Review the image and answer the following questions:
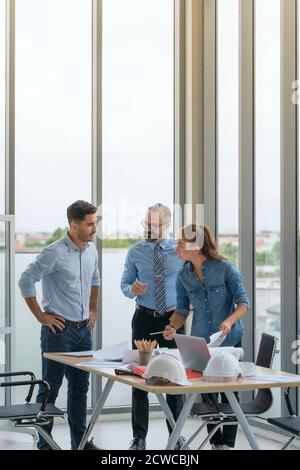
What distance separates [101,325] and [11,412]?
2.48 m

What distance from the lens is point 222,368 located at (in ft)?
14.3

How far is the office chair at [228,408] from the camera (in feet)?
15.9

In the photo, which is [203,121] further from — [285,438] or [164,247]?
[285,438]

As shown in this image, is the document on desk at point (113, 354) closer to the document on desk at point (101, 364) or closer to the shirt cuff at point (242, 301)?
the document on desk at point (101, 364)

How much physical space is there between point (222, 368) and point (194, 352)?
0.30 metres

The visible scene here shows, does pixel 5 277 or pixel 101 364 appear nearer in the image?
pixel 101 364

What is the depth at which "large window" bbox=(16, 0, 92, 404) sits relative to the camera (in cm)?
710

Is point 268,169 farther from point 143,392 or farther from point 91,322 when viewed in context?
point 143,392

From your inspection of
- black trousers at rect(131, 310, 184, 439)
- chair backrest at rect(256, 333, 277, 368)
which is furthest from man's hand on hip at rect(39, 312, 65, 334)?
chair backrest at rect(256, 333, 277, 368)

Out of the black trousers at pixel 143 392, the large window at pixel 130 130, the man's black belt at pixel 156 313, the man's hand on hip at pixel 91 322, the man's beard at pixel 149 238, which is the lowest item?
the black trousers at pixel 143 392

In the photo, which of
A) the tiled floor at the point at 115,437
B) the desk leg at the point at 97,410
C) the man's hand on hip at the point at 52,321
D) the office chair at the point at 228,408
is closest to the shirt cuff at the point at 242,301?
the office chair at the point at 228,408

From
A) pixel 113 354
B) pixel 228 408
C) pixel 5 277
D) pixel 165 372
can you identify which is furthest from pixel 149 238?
pixel 165 372

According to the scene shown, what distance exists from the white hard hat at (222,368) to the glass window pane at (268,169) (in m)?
2.04

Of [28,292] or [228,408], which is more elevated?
[28,292]
